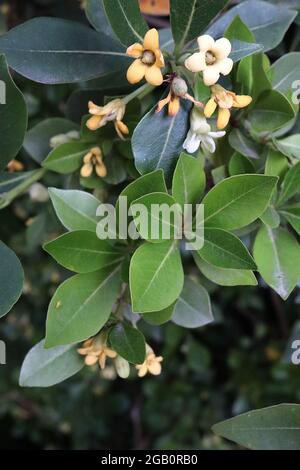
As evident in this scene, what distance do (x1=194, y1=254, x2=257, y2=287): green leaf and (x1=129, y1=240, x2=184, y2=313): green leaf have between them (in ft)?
0.18

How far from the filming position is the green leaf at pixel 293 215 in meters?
0.78

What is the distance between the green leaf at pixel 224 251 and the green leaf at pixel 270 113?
0.57ft

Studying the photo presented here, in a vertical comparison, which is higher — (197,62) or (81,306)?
(197,62)

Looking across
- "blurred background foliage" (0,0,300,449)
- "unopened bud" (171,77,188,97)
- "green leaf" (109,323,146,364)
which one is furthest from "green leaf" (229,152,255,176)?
"blurred background foliage" (0,0,300,449)

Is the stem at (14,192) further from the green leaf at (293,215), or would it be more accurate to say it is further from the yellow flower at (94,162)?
the green leaf at (293,215)

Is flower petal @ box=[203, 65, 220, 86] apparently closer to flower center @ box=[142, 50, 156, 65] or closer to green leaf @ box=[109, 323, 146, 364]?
flower center @ box=[142, 50, 156, 65]

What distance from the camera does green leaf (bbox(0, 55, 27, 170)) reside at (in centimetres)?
76

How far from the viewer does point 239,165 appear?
0.77 metres

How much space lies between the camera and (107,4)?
0.71 m

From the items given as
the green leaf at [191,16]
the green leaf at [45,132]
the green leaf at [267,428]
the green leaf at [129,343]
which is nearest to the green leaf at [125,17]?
the green leaf at [191,16]

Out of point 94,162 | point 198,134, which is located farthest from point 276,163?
point 94,162

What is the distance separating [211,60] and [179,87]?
4 centimetres

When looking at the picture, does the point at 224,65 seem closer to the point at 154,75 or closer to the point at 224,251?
the point at 154,75

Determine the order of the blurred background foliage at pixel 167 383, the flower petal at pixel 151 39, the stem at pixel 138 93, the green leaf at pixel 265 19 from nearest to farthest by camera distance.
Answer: the flower petal at pixel 151 39, the stem at pixel 138 93, the green leaf at pixel 265 19, the blurred background foliage at pixel 167 383
